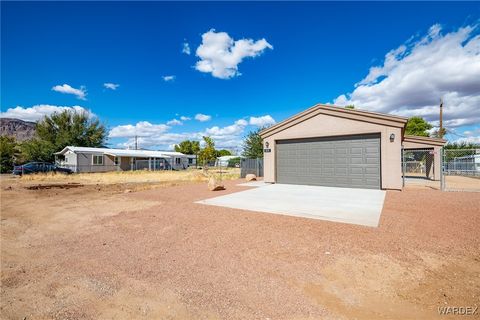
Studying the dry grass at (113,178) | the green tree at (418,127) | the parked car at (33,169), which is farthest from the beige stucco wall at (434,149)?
the parked car at (33,169)

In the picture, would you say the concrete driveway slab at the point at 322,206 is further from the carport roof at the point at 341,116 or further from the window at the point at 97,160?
the window at the point at 97,160

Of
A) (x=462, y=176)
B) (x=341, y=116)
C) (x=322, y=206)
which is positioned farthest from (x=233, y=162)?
(x=322, y=206)

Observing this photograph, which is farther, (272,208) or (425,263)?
(272,208)

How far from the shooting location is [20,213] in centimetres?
752

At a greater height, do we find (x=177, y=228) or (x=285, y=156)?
(x=285, y=156)

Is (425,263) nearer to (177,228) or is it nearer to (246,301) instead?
(246,301)

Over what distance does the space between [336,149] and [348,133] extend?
0.98 meters

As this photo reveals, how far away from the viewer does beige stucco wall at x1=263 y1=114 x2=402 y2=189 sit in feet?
35.1

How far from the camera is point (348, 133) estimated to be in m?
11.8

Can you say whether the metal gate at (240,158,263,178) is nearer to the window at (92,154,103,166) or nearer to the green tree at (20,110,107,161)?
the window at (92,154,103,166)

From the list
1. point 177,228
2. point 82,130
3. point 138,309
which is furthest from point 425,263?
point 82,130

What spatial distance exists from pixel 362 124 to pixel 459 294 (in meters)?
9.94

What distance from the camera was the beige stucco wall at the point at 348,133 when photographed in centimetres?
1071

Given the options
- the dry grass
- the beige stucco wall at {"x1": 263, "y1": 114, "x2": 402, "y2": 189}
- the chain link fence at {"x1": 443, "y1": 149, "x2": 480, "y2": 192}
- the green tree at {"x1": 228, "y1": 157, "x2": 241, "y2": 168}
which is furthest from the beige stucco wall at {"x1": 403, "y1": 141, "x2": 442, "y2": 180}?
the green tree at {"x1": 228, "y1": 157, "x2": 241, "y2": 168}
